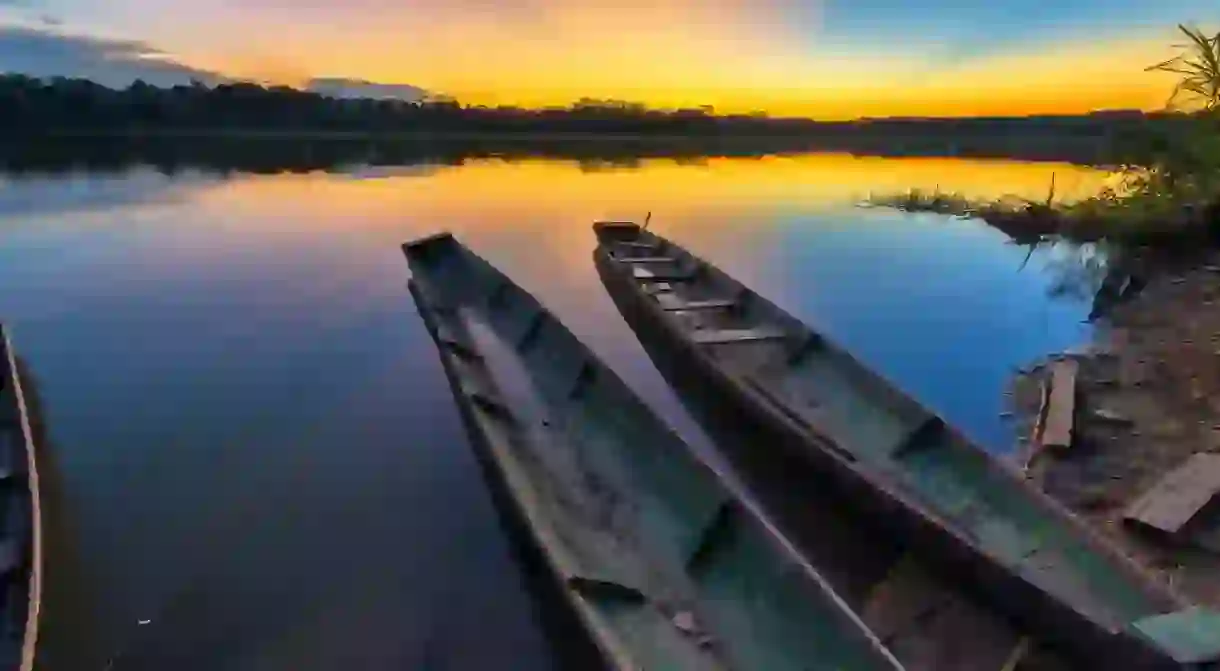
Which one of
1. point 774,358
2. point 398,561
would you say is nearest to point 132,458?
point 398,561

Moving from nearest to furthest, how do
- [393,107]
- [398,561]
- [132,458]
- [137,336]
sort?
[398,561]
[132,458]
[137,336]
[393,107]

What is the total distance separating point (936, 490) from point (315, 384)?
488cm

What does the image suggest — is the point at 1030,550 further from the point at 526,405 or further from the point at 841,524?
the point at 526,405

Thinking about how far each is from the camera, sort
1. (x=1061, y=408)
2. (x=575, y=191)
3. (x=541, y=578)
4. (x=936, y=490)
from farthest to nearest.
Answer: (x=575, y=191) < (x=1061, y=408) < (x=936, y=490) < (x=541, y=578)

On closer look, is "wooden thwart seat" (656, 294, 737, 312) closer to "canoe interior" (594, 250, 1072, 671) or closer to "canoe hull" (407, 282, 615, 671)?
"canoe interior" (594, 250, 1072, 671)

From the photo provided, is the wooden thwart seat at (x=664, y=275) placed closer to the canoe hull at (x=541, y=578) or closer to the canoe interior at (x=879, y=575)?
the canoe interior at (x=879, y=575)

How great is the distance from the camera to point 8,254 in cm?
1204

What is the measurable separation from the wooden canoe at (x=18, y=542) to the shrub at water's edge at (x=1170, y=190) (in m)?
11.9

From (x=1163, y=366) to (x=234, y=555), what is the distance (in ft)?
21.5

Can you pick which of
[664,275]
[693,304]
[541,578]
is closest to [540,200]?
[664,275]

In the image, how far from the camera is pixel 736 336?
6293 mm

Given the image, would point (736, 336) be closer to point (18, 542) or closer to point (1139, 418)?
point (1139, 418)

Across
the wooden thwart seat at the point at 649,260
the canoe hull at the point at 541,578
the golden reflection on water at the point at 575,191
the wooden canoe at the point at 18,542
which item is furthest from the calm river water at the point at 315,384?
the wooden thwart seat at the point at 649,260

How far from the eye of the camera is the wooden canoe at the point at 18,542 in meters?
2.85
